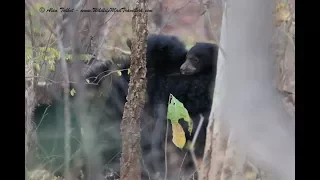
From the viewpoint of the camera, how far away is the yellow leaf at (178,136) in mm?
1619

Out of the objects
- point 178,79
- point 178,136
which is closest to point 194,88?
point 178,79

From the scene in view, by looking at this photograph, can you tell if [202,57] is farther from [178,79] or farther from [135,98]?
[135,98]

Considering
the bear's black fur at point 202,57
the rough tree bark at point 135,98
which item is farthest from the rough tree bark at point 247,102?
the rough tree bark at point 135,98

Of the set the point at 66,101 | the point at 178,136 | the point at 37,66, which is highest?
the point at 37,66

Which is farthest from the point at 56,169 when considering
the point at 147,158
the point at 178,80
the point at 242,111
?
the point at 242,111

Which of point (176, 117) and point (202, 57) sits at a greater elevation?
point (202, 57)

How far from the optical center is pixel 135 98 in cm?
161

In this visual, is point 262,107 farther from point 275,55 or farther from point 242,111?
point 275,55

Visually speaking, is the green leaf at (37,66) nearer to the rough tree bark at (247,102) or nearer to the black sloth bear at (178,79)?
the black sloth bear at (178,79)

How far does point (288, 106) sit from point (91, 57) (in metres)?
0.74

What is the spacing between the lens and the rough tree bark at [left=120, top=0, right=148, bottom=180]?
5.28 feet

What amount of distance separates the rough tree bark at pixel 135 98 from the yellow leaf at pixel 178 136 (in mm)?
130

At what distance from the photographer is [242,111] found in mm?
1634

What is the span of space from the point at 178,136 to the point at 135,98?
208 millimetres
